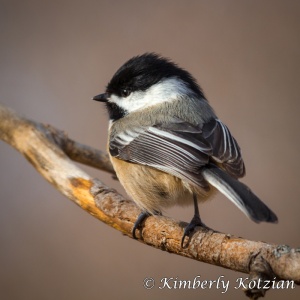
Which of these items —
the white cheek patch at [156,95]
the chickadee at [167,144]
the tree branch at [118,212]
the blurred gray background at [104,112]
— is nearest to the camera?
the tree branch at [118,212]

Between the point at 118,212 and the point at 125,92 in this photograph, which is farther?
the point at 125,92

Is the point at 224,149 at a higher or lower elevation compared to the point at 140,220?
higher

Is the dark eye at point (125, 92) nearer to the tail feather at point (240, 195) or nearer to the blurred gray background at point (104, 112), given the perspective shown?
the tail feather at point (240, 195)

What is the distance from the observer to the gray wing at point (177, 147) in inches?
54.9

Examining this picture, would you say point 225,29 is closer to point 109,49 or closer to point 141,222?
point 109,49

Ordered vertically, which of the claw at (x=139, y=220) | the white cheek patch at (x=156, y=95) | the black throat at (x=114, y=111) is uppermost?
the white cheek patch at (x=156, y=95)

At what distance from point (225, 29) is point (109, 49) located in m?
0.63

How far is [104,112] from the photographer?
6.59 ft

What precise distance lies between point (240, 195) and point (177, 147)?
33 centimetres

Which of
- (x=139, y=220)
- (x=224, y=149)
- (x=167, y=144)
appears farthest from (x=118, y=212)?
(x=224, y=149)

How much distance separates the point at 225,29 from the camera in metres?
2.46

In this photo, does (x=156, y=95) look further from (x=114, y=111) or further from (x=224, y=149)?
(x=224, y=149)

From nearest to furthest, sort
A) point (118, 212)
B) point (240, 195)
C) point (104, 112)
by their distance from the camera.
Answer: point (240, 195) < point (118, 212) < point (104, 112)

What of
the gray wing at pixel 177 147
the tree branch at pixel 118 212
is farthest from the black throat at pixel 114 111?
the tree branch at pixel 118 212
